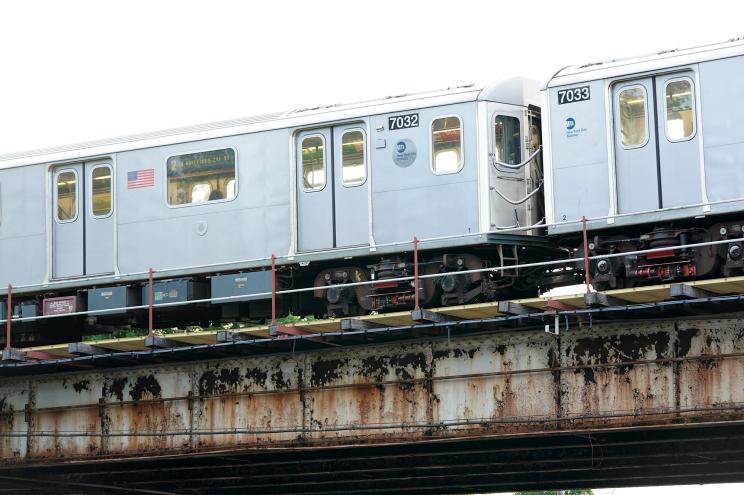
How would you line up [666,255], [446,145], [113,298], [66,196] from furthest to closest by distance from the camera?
[66,196] → [113,298] → [446,145] → [666,255]

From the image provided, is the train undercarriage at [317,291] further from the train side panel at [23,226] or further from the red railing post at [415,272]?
the train side panel at [23,226]

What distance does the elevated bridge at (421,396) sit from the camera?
Result: 20.0m

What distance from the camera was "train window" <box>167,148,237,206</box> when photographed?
25453 millimetres

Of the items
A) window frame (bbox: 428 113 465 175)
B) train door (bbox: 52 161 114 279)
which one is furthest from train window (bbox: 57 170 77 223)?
window frame (bbox: 428 113 465 175)

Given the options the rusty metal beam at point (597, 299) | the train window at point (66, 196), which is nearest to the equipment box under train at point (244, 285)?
the train window at point (66, 196)

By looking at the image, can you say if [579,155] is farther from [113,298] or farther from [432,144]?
[113,298]

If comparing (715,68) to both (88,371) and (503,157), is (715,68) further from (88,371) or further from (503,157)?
(88,371)

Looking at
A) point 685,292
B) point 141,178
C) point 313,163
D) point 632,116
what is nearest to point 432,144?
point 313,163

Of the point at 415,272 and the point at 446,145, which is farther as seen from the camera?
the point at 446,145

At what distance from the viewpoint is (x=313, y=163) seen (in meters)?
24.7

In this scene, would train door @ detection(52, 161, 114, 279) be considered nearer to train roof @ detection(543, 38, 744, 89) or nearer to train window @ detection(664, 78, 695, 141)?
train roof @ detection(543, 38, 744, 89)

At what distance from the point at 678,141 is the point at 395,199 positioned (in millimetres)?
4869

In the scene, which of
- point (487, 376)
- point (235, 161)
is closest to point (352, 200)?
point (235, 161)

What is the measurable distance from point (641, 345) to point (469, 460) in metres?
6.81
